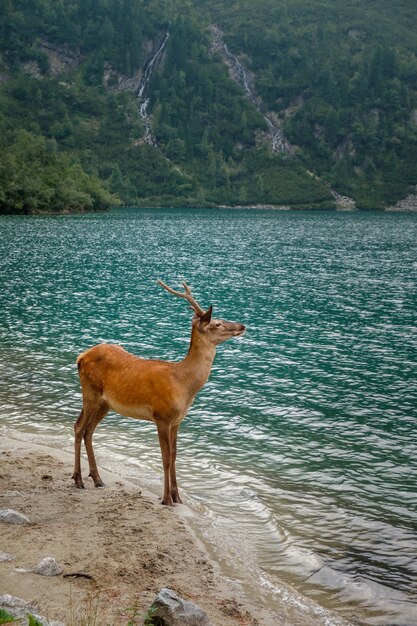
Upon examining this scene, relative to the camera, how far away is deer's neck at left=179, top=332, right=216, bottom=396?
1209 cm

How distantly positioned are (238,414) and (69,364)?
7.70 m

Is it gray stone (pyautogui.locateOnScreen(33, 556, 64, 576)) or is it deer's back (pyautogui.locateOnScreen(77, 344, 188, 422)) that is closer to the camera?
gray stone (pyautogui.locateOnScreen(33, 556, 64, 576))

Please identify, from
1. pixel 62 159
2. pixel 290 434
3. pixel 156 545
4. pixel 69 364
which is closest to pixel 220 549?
pixel 156 545

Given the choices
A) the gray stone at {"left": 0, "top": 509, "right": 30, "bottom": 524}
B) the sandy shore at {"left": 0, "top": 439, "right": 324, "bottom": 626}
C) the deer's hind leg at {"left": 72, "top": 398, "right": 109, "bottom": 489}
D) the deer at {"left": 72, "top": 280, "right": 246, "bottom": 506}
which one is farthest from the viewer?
the deer's hind leg at {"left": 72, "top": 398, "right": 109, "bottom": 489}

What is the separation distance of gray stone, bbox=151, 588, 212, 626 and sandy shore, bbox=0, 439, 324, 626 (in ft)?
0.87

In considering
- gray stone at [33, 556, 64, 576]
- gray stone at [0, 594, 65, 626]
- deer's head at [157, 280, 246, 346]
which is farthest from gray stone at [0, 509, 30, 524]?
deer's head at [157, 280, 246, 346]

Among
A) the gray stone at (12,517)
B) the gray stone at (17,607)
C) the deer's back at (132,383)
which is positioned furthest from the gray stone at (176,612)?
the deer's back at (132,383)

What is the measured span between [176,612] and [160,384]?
4.81 meters

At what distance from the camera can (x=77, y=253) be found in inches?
2884

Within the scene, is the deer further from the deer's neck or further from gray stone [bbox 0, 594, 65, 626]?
gray stone [bbox 0, 594, 65, 626]

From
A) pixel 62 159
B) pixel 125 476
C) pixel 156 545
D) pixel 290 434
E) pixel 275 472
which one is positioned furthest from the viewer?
pixel 62 159

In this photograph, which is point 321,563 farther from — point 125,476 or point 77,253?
point 77,253

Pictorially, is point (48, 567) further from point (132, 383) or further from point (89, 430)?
point (89, 430)

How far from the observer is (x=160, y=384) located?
11.9 meters
